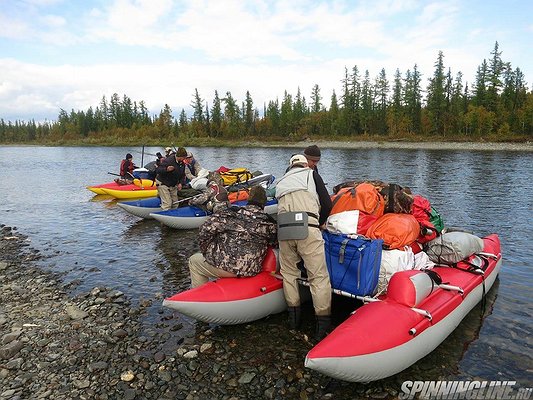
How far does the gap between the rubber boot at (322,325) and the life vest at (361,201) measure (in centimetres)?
148

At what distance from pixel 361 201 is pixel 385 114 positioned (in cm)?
7871

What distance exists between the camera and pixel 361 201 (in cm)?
592

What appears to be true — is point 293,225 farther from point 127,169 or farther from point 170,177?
point 127,169

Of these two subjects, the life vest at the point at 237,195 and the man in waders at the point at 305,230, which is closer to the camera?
the man in waders at the point at 305,230

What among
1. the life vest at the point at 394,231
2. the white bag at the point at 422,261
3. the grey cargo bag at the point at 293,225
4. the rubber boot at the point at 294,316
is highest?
the grey cargo bag at the point at 293,225

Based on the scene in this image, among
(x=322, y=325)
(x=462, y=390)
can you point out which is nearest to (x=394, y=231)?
(x=322, y=325)

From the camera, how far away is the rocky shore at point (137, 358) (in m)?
4.45

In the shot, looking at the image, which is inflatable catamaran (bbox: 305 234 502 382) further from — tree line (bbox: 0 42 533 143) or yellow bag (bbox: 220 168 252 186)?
tree line (bbox: 0 42 533 143)

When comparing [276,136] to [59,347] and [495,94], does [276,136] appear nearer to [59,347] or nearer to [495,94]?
[495,94]

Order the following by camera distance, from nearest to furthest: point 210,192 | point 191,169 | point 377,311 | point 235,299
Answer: point 377,311, point 235,299, point 210,192, point 191,169

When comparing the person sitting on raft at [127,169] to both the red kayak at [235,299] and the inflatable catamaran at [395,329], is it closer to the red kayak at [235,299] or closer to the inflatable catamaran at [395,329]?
the red kayak at [235,299]

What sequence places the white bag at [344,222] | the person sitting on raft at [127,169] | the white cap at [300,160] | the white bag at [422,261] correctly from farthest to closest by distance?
the person sitting on raft at [127,169] → the white bag at [422,261] → the white bag at [344,222] → the white cap at [300,160]

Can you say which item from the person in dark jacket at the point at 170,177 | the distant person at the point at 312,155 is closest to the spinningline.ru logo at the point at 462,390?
the distant person at the point at 312,155

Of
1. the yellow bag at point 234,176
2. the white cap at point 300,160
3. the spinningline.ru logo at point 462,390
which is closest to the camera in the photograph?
the spinningline.ru logo at point 462,390
